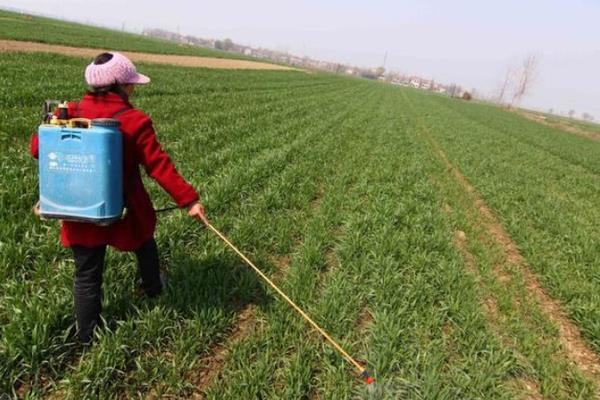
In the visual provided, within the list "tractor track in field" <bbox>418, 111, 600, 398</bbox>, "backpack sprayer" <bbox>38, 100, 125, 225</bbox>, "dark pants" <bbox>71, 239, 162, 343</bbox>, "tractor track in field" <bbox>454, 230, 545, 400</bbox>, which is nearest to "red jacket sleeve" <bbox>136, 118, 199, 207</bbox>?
"backpack sprayer" <bbox>38, 100, 125, 225</bbox>

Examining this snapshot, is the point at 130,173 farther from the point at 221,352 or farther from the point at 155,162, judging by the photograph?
the point at 221,352

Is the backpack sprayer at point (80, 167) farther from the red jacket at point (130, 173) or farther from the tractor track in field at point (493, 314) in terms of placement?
the tractor track in field at point (493, 314)

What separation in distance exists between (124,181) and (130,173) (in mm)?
75

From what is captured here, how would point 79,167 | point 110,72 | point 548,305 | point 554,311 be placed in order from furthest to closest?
point 548,305 → point 554,311 → point 110,72 → point 79,167

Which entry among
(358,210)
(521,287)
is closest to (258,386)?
(521,287)

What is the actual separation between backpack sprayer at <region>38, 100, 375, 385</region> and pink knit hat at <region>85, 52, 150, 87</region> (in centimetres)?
30

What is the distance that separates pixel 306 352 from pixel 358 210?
14.3 ft

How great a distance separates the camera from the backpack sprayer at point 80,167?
2557mm

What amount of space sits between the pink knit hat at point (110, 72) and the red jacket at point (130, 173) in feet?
0.34

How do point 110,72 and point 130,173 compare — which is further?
point 130,173

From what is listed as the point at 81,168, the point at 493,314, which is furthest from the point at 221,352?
the point at 493,314

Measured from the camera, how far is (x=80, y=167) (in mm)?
2594

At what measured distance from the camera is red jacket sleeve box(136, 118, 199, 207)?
9.50 ft

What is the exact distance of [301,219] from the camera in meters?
6.66
